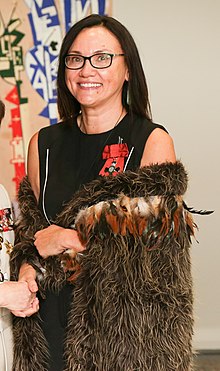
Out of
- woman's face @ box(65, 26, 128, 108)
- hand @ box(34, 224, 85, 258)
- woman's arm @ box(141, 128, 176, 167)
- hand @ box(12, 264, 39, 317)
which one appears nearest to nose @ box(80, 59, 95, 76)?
woman's face @ box(65, 26, 128, 108)

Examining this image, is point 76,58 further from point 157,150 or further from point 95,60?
point 157,150

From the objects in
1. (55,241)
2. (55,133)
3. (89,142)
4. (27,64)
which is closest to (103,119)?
(89,142)

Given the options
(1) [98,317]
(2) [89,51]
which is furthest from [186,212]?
(2) [89,51]

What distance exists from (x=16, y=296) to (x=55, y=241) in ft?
0.59

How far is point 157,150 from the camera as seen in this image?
182 centimetres

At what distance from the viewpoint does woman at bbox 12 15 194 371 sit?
1.83 m

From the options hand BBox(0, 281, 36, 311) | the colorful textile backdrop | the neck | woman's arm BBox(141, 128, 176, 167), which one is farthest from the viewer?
the colorful textile backdrop

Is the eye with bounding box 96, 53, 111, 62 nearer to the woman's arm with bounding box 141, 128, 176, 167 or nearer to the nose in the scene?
the nose

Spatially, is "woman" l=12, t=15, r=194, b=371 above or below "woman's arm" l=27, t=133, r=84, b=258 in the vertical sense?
above

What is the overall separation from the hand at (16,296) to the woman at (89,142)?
0.21 ft

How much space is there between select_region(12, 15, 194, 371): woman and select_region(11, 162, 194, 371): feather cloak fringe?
4 centimetres

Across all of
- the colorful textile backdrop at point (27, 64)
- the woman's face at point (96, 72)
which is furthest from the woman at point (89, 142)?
the colorful textile backdrop at point (27, 64)

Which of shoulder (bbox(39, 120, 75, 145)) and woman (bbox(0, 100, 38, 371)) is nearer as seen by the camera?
woman (bbox(0, 100, 38, 371))

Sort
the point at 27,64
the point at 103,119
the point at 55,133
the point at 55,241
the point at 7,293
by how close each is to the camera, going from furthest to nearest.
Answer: the point at 27,64
the point at 55,133
the point at 103,119
the point at 55,241
the point at 7,293
